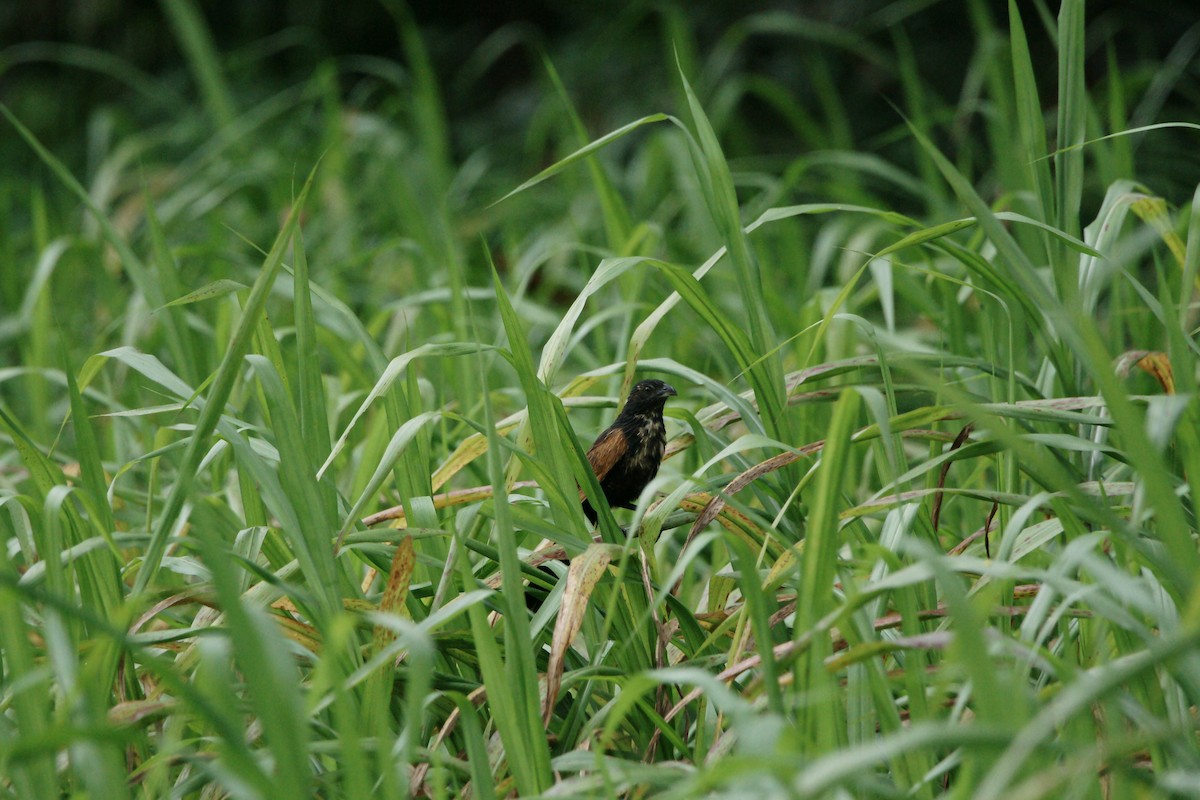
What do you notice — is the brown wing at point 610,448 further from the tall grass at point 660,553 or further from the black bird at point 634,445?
the tall grass at point 660,553

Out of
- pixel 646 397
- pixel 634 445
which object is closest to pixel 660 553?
pixel 634 445

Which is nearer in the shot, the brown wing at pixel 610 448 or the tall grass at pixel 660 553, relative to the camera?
the tall grass at pixel 660 553

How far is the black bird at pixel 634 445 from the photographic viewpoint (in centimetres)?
226

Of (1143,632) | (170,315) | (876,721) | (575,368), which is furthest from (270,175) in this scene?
(1143,632)

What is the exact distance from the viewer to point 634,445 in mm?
2252

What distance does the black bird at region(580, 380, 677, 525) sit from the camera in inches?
88.8

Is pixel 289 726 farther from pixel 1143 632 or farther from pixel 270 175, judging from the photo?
pixel 270 175

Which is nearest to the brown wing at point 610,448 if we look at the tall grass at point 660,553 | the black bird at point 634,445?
the black bird at point 634,445

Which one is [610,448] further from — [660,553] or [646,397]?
[660,553]

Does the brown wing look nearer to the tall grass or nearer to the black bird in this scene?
the black bird

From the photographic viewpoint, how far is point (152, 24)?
22.5ft

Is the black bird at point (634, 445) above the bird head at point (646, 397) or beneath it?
beneath

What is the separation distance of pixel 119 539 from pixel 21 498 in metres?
0.18

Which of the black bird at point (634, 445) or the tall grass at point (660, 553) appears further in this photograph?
the black bird at point (634, 445)
